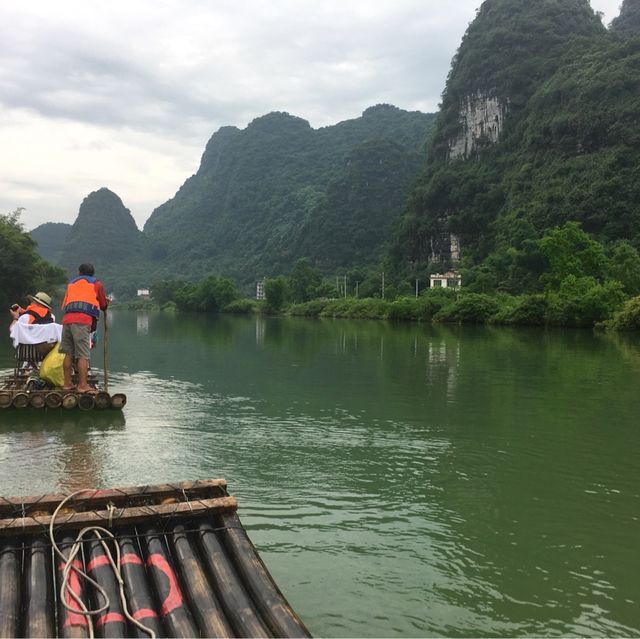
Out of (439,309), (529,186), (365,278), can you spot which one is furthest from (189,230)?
(439,309)

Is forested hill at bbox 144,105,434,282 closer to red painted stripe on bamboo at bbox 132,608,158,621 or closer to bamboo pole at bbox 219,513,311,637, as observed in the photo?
bamboo pole at bbox 219,513,311,637

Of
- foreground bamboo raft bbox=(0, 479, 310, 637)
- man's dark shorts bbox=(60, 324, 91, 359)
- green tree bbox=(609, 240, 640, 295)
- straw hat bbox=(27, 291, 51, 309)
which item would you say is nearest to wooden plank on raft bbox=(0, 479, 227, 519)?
foreground bamboo raft bbox=(0, 479, 310, 637)

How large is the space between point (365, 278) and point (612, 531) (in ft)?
308

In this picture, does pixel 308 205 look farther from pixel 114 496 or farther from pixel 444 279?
pixel 114 496

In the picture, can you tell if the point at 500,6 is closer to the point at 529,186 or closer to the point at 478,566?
the point at 529,186

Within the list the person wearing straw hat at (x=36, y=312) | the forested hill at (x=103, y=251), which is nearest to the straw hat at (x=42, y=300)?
the person wearing straw hat at (x=36, y=312)

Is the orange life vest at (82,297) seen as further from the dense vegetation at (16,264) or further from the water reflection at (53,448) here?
the dense vegetation at (16,264)

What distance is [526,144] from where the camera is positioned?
298 ft

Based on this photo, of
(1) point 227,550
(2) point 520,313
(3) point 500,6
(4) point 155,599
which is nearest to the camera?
(4) point 155,599

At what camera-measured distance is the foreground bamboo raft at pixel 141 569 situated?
3.22 metres

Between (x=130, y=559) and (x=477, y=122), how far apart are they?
11187cm

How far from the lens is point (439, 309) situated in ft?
181

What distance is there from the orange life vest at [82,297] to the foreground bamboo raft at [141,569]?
18.8ft

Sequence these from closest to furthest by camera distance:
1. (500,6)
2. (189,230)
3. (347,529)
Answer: (347,529) → (500,6) → (189,230)
